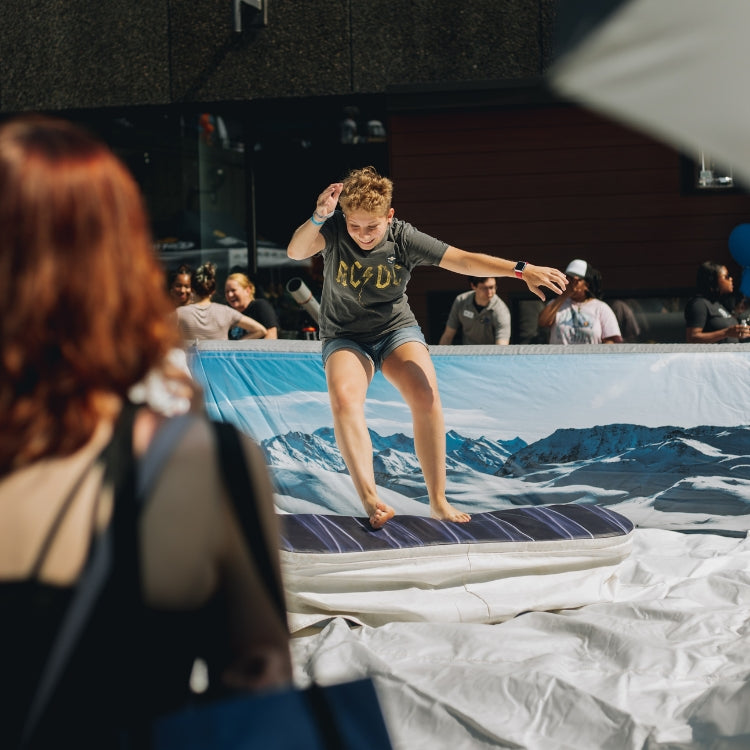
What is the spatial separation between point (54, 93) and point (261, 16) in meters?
2.01

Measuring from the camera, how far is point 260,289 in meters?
9.35

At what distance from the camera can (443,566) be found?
15.9 feet

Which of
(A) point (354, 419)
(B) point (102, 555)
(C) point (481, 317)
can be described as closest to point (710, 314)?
(C) point (481, 317)

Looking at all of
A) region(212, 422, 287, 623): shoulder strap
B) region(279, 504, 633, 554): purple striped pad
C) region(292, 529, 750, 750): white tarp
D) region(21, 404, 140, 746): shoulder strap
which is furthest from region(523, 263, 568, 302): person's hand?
region(21, 404, 140, 746): shoulder strap

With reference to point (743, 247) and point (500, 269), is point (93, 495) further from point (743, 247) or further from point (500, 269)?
point (743, 247)

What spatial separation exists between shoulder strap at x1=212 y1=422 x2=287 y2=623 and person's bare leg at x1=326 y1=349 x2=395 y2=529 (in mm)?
3665

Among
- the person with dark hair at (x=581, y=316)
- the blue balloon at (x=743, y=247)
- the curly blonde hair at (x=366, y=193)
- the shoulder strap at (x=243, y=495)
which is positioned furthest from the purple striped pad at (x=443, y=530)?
the shoulder strap at (x=243, y=495)

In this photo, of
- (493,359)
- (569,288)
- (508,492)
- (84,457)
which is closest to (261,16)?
(569,288)

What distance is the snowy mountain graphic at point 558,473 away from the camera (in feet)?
19.1

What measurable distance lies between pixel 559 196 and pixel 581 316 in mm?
2433

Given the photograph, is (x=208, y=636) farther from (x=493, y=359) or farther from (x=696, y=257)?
(x=696, y=257)

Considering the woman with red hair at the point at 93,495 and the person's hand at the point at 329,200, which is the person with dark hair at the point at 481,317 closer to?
the person's hand at the point at 329,200

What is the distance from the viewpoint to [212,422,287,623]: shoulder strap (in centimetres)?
116

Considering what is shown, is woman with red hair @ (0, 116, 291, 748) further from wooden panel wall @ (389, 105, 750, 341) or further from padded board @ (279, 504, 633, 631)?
wooden panel wall @ (389, 105, 750, 341)
